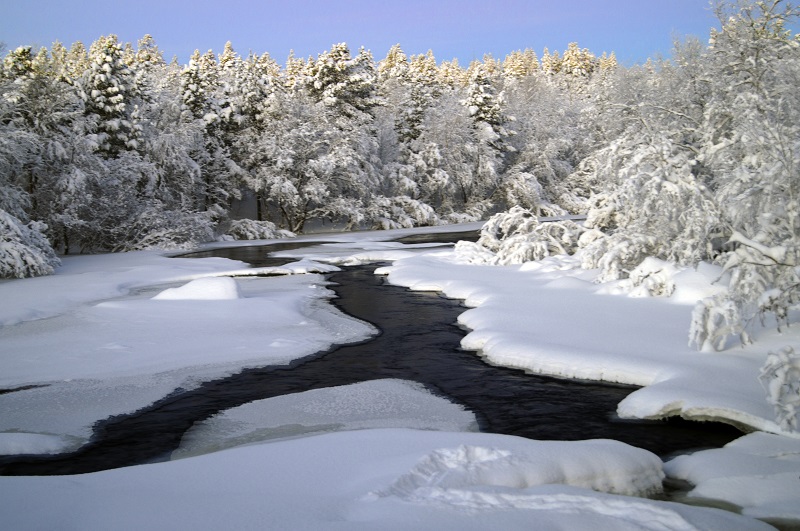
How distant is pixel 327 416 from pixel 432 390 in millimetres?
1615

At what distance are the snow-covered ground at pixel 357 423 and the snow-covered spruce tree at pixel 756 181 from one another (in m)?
0.63

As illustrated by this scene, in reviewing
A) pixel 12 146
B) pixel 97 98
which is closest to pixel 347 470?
pixel 12 146

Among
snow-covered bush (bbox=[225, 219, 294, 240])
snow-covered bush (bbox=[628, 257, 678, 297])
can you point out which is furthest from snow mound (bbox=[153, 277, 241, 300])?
snow-covered bush (bbox=[225, 219, 294, 240])

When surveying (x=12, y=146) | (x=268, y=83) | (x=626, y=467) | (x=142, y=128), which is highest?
(x=268, y=83)

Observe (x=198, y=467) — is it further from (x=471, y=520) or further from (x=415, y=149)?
(x=415, y=149)

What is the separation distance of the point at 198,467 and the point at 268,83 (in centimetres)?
3995

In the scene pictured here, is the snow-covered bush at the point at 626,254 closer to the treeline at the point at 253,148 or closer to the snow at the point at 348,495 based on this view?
the snow at the point at 348,495

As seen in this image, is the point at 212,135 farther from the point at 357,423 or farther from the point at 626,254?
the point at 357,423

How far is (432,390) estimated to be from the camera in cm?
818

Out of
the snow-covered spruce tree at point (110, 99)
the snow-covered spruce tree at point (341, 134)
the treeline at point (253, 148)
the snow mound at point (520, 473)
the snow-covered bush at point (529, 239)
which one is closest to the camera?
the snow mound at point (520, 473)

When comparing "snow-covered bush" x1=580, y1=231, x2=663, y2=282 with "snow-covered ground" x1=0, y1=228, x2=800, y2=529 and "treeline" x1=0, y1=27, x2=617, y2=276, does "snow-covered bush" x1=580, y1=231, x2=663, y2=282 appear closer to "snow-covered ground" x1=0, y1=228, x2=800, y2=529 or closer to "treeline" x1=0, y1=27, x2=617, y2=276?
"snow-covered ground" x1=0, y1=228, x2=800, y2=529

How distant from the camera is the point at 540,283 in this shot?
51.7 feet

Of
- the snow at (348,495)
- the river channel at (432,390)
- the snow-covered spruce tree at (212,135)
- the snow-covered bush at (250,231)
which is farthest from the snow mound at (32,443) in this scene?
the snow-covered spruce tree at (212,135)

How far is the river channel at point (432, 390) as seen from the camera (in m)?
6.29
